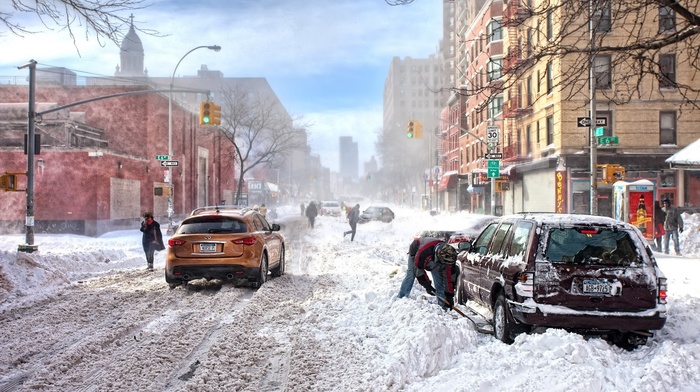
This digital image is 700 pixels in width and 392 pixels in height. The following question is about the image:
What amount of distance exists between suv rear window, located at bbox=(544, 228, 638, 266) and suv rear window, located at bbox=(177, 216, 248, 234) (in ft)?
22.8

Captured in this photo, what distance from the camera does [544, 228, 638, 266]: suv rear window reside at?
6809mm

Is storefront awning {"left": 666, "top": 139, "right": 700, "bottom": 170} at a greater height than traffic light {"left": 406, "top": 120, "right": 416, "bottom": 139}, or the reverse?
traffic light {"left": 406, "top": 120, "right": 416, "bottom": 139}

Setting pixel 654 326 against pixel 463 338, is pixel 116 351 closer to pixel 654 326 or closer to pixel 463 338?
pixel 463 338

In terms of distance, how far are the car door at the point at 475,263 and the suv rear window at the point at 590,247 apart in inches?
65.1

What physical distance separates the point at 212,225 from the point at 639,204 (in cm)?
1566

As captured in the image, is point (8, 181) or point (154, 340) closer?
point (154, 340)

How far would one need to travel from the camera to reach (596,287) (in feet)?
22.0

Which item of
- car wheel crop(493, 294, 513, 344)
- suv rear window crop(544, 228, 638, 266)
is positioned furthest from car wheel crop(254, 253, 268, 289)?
suv rear window crop(544, 228, 638, 266)

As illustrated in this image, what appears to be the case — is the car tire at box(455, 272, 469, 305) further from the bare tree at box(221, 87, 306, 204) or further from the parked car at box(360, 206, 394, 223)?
the bare tree at box(221, 87, 306, 204)

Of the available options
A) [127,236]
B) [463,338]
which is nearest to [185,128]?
[127,236]

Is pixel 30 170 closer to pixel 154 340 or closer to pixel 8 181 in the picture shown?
pixel 8 181

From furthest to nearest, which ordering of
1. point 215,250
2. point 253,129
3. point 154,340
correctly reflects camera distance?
point 253,129, point 215,250, point 154,340

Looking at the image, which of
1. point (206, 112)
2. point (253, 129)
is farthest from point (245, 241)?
point (253, 129)

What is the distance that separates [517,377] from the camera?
17.3ft
